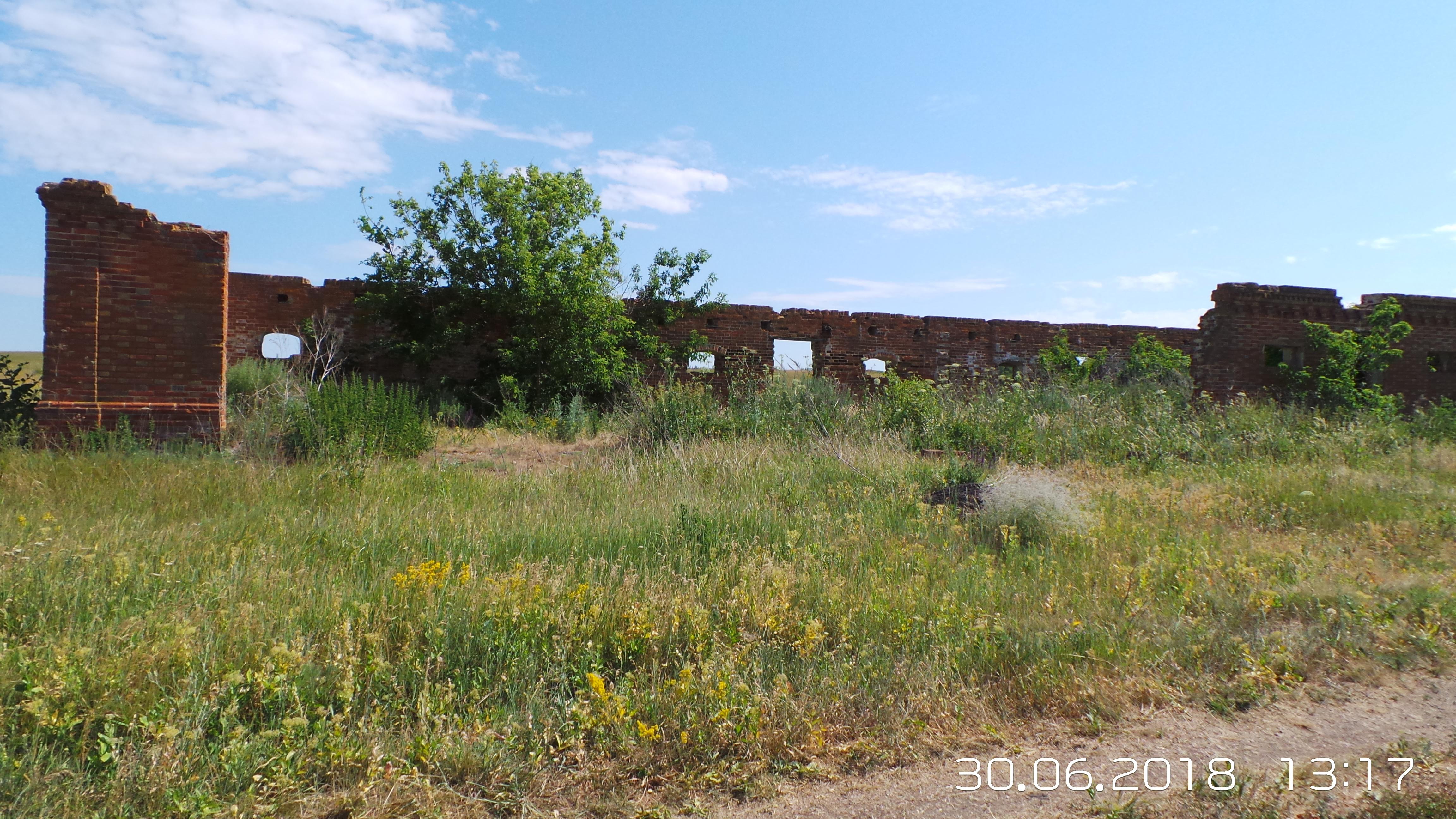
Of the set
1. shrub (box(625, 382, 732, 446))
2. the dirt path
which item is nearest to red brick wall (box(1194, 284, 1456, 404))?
shrub (box(625, 382, 732, 446))

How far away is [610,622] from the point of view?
12.1 ft

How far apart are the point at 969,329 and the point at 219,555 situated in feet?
54.9

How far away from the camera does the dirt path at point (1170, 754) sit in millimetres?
2707

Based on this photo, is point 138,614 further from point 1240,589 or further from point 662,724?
point 1240,589

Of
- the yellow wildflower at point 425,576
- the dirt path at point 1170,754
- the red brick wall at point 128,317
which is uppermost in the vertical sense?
the red brick wall at point 128,317

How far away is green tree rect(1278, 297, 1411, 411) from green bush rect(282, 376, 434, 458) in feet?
57.1

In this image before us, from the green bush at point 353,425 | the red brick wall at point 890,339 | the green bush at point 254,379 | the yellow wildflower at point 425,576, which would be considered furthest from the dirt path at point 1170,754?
the red brick wall at point 890,339

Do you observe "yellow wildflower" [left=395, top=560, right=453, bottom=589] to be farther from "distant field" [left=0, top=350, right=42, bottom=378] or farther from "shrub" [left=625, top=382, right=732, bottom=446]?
"distant field" [left=0, top=350, right=42, bottom=378]

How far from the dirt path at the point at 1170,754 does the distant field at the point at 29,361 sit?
39.9ft

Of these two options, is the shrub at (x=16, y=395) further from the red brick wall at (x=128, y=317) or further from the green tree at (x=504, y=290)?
the green tree at (x=504, y=290)

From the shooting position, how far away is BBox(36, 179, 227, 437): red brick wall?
8.50 meters

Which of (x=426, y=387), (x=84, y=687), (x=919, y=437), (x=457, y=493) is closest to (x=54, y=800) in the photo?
(x=84, y=687)

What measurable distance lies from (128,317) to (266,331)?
Answer: 555 centimetres

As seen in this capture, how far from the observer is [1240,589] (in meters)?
4.73
